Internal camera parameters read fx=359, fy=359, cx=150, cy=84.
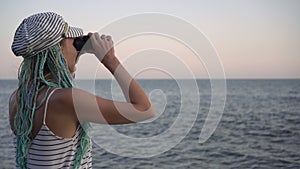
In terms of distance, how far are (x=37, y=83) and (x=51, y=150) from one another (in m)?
0.28

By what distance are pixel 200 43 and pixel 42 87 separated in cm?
80

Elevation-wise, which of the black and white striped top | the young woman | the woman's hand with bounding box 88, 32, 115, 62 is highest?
the woman's hand with bounding box 88, 32, 115, 62

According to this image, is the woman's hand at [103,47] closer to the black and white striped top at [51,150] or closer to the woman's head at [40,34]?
the woman's head at [40,34]

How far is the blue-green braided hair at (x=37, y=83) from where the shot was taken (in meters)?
1.45

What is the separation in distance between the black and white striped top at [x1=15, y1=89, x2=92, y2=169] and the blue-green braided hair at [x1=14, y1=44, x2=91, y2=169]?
0.08 ft

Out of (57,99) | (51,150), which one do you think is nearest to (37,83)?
(57,99)

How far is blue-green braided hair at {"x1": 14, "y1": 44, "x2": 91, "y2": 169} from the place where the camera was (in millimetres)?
1451

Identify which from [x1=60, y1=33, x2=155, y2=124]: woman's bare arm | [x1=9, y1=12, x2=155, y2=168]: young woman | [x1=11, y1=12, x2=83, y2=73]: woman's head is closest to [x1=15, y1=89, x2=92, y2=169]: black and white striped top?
[x1=9, y1=12, x2=155, y2=168]: young woman

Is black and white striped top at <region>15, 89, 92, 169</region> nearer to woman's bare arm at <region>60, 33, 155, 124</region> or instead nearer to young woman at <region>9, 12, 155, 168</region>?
young woman at <region>9, 12, 155, 168</region>

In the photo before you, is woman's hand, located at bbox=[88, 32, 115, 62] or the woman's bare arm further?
woman's hand, located at bbox=[88, 32, 115, 62]

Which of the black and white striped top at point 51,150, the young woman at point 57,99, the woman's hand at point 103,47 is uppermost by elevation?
the woman's hand at point 103,47

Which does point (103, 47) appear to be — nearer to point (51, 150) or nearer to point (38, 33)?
point (38, 33)

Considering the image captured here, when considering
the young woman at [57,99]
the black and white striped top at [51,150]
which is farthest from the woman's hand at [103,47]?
the black and white striped top at [51,150]

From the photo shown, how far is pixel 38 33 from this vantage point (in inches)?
55.5
